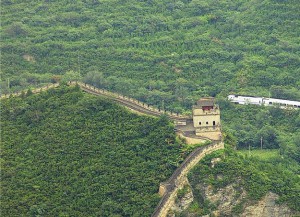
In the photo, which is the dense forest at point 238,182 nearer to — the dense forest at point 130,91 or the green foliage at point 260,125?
the dense forest at point 130,91

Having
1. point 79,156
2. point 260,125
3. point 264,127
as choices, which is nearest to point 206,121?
point 79,156

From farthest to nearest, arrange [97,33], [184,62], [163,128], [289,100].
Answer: [97,33], [184,62], [289,100], [163,128]

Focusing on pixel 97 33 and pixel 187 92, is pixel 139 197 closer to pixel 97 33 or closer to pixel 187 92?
pixel 187 92

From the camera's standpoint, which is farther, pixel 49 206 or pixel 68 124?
pixel 68 124

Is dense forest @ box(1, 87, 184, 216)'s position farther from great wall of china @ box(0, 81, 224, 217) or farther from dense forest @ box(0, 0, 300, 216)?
great wall of china @ box(0, 81, 224, 217)

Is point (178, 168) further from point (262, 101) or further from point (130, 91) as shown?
point (130, 91)

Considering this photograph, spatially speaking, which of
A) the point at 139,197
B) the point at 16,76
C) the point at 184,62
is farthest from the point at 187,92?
the point at 139,197

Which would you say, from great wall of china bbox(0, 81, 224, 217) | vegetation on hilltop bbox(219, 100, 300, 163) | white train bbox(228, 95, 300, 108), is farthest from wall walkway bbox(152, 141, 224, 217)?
white train bbox(228, 95, 300, 108)
